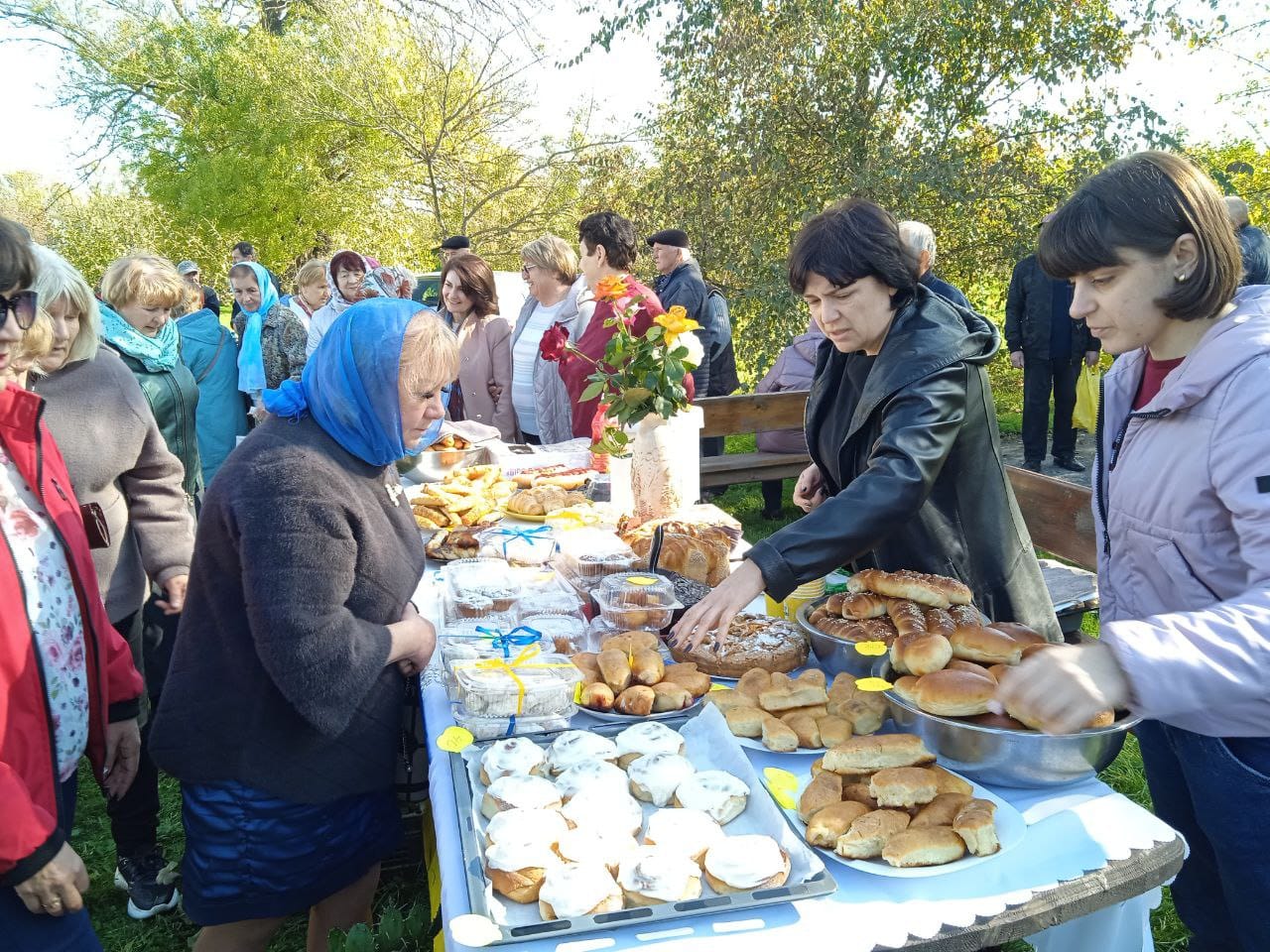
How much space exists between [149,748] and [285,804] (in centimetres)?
31

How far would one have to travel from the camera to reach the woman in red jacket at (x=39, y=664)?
147cm

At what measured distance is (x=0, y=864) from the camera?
4.61ft

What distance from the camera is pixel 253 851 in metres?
1.84

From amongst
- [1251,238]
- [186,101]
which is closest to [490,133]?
[186,101]

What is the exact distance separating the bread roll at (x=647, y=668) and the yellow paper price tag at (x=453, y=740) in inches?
15.3

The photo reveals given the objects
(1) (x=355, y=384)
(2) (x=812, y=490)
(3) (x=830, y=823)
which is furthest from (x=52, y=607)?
(2) (x=812, y=490)

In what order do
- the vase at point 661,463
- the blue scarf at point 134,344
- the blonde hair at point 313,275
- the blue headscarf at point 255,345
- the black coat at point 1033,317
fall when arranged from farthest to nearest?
the black coat at point 1033,317
the blonde hair at point 313,275
the blue headscarf at point 255,345
the blue scarf at point 134,344
the vase at point 661,463

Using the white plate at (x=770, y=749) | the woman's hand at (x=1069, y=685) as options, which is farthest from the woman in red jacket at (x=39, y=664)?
the woman's hand at (x=1069, y=685)

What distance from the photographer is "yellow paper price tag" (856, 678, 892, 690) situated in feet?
5.32

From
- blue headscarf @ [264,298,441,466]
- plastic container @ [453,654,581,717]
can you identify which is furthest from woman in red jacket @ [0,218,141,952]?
plastic container @ [453,654,581,717]

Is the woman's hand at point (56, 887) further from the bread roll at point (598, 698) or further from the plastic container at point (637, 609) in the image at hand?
the plastic container at point (637, 609)

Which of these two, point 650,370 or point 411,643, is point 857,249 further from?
point 411,643

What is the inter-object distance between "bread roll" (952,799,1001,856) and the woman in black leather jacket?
2.24 feet

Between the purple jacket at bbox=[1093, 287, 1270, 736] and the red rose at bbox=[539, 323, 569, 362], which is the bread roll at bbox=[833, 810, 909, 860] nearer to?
the purple jacket at bbox=[1093, 287, 1270, 736]
